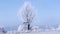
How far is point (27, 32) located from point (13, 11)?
0.39m

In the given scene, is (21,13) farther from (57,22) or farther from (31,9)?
(57,22)

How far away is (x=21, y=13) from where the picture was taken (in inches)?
83.6

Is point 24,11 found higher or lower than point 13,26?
higher

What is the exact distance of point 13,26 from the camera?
2121mm

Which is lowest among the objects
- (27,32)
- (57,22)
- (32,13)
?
(27,32)

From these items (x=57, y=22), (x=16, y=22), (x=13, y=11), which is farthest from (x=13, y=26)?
(x=57, y=22)

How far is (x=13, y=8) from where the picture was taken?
2133 mm

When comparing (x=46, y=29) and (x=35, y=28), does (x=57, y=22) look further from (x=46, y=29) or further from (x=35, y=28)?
(x=35, y=28)

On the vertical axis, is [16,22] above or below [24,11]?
below

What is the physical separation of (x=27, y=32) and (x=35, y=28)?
5.4 inches

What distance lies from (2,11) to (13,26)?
283mm

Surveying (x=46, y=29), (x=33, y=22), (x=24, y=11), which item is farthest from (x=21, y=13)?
(x=46, y=29)

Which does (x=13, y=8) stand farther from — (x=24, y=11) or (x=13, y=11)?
(x=24, y=11)

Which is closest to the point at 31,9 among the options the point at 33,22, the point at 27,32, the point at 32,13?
the point at 32,13
